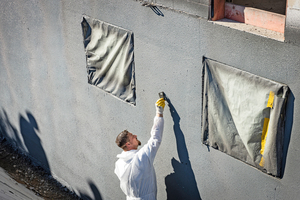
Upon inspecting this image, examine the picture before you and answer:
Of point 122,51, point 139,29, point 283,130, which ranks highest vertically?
point 139,29

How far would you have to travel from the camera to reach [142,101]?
5.05 meters

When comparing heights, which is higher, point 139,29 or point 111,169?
point 139,29

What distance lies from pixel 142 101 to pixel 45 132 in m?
3.37

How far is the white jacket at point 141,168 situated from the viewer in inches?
180

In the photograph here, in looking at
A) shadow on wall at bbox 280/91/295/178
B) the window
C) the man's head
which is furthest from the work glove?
shadow on wall at bbox 280/91/295/178

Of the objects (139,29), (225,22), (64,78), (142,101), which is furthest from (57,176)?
(225,22)

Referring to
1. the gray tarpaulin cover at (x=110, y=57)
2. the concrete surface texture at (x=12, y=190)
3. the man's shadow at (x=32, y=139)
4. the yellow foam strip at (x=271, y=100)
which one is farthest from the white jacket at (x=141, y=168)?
the man's shadow at (x=32, y=139)

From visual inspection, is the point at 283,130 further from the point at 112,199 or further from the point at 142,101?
the point at 112,199

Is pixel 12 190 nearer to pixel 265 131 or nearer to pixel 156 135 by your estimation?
pixel 156 135

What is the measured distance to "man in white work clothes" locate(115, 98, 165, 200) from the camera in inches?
180

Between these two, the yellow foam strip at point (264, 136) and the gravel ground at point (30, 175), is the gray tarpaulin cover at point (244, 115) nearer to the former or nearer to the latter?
the yellow foam strip at point (264, 136)

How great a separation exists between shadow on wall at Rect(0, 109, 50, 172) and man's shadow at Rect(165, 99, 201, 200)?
3.90 metres

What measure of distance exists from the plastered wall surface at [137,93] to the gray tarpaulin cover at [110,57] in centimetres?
12

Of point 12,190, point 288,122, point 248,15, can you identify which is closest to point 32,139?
point 12,190
